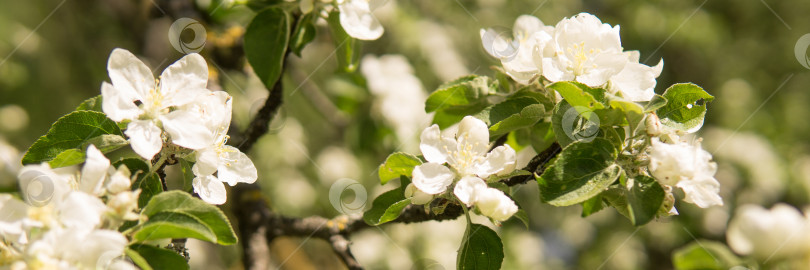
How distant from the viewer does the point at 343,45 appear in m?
1.52

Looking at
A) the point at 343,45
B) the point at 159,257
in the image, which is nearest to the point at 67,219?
the point at 159,257

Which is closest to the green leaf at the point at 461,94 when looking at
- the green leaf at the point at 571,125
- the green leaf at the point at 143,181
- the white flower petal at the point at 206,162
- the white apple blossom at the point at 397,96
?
the green leaf at the point at 571,125

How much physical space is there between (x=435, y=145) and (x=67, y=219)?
2.11 feet

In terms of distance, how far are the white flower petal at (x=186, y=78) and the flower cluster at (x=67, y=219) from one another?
20 centimetres

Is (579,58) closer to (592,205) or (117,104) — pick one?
(592,205)

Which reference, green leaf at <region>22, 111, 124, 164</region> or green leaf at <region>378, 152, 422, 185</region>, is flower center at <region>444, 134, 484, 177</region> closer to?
green leaf at <region>378, 152, 422, 185</region>

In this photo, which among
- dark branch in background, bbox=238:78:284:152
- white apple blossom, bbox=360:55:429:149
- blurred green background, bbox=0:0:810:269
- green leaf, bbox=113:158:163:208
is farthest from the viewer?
blurred green background, bbox=0:0:810:269

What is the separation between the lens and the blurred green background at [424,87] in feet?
7.80

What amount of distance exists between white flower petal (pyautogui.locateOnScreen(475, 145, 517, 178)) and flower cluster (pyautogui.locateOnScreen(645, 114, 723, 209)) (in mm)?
242

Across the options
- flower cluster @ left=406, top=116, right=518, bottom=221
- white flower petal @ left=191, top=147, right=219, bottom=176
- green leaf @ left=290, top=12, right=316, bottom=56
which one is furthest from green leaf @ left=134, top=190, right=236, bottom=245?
green leaf @ left=290, top=12, right=316, bottom=56

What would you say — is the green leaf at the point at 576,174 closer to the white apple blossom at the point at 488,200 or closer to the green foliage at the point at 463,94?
the white apple blossom at the point at 488,200

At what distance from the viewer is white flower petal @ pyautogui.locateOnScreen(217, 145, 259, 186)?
113cm

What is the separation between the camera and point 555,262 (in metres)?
4.09

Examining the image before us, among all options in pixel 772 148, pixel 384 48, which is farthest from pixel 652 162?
pixel 772 148
